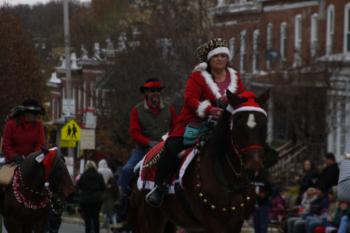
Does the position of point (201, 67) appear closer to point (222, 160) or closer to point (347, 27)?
point (222, 160)

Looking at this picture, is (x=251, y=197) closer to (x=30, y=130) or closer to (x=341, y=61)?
(x=30, y=130)

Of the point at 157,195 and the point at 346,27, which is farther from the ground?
the point at 346,27

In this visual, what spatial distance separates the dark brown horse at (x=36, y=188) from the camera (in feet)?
62.6

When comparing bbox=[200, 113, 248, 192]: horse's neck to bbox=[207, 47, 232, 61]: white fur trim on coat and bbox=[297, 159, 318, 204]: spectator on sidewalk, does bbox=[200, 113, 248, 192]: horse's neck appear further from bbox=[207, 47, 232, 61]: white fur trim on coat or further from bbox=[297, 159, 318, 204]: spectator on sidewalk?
bbox=[297, 159, 318, 204]: spectator on sidewalk

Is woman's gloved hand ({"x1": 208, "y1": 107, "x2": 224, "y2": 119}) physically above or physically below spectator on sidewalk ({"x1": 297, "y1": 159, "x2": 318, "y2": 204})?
above

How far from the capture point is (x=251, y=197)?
13.7 metres

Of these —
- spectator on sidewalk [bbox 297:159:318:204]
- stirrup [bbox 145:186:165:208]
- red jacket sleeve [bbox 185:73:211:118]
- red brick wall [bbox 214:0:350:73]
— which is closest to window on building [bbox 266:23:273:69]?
red brick wall [bbox 214:0:350:73]

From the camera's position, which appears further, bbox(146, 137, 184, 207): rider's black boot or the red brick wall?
the red brick wall

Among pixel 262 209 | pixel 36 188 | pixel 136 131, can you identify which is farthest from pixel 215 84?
pixel 262 209

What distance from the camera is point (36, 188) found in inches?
754

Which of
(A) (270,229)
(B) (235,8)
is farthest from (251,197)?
(B) (235,8)

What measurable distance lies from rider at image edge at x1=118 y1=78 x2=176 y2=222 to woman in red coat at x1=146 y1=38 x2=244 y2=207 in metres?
2.87

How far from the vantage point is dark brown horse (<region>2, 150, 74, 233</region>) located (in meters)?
19.1

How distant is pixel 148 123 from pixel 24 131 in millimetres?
2662
